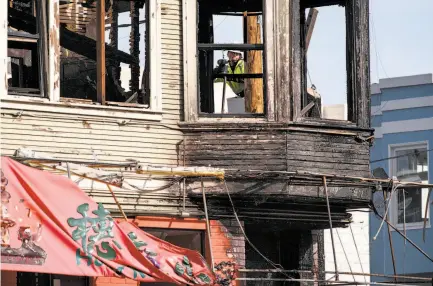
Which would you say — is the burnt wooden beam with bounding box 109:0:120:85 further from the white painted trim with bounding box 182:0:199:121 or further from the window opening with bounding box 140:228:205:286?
the window opening with bounding box 140:228:205:286

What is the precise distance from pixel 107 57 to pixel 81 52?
1.18ft

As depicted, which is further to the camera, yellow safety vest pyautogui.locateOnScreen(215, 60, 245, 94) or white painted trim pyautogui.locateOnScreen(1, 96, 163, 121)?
yellow safety vest pyautogui.locateOnScreen(215, 60, 245, 94)

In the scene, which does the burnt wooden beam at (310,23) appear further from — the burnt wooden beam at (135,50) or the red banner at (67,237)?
the red banner at (67,237)

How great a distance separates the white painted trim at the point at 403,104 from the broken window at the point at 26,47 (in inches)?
599

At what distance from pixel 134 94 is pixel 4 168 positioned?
Result: 150 inches

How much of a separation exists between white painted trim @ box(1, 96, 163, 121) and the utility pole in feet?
6.27

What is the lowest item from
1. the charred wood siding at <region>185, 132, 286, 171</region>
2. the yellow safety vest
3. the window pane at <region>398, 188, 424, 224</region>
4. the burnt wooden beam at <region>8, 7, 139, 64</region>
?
the window pane at <region>398, 188, 424, 224</region>

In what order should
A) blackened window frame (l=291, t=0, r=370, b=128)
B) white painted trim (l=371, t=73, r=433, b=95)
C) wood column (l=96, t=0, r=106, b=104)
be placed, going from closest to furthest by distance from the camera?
wood column (l=96, t=0, r=106, b=104)
blackened window frame (l=291, t=0, r=370, b=128)
white painted trim (l=371, t=73, r=433, b=95)

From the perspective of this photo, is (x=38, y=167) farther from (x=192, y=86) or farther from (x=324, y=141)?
(x=324, y=141)

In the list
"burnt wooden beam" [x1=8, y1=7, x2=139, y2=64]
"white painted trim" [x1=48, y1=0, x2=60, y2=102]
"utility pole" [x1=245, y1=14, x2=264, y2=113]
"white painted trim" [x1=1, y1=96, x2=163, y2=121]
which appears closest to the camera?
"white painted trim" [x1=1, y1=96, x2=163, y2=121]

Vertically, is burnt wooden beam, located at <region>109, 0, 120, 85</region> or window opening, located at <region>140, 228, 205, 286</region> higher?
burnt wooden beam, located at <region>109, 0, 120, 85</region>

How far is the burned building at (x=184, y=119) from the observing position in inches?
797

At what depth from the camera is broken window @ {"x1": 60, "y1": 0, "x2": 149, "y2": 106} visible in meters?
20.6

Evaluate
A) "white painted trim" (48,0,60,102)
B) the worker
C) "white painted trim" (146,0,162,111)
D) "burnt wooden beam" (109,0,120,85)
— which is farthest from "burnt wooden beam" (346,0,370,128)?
"white painted trim" (48,0,60,102)
